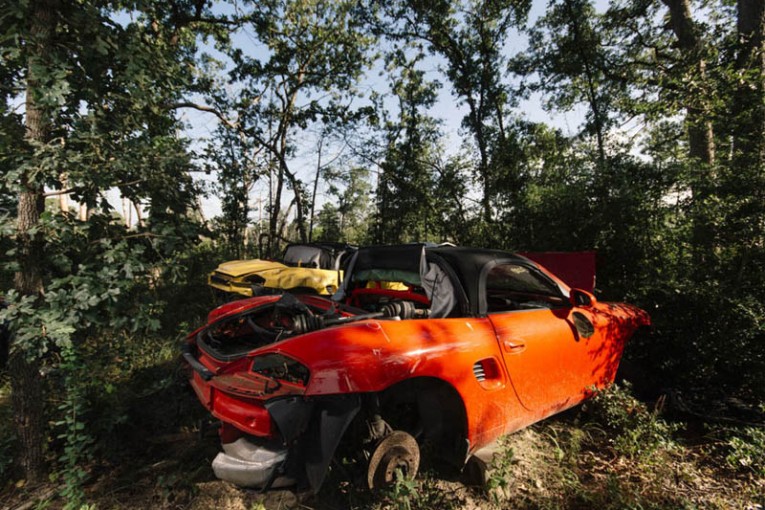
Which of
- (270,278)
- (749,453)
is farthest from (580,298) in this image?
Answer: (270,278)

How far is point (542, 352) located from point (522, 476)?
2.86 feet

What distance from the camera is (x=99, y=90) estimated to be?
235 cm

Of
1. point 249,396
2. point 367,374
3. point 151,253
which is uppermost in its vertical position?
point 151,253

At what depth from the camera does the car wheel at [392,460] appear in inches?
74.6

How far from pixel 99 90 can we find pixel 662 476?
15.2 ft

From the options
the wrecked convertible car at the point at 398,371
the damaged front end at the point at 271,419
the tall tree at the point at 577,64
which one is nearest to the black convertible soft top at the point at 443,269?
the wrecked convertible car at the point at 398,371

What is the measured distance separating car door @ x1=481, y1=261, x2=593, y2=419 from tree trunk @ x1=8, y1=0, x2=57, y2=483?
287 centimetres

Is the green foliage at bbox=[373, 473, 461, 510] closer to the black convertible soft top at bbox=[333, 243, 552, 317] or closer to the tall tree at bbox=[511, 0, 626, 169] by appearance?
the black convertible soft top at bbox=[333, 243, 552, 317]

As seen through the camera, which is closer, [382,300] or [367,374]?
[367,374]

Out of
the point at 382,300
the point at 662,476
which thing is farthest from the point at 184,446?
the point at 662,476

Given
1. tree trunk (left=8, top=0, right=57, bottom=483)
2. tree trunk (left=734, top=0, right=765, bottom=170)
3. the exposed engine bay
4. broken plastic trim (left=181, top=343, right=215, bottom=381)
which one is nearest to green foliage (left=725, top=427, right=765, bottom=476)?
the exposed engine bay

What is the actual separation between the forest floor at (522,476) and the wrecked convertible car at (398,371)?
261 mm

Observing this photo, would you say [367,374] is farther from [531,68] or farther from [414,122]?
[414,122]

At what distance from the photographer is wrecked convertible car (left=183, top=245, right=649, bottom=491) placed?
1.71 metres
